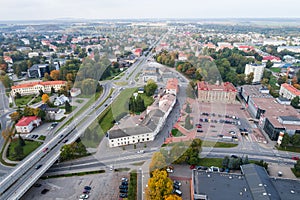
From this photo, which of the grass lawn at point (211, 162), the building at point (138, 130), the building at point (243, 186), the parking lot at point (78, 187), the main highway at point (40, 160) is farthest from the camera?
the building at point (138, 130)

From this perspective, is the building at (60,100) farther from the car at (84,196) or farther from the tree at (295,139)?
the tree at (295,139)

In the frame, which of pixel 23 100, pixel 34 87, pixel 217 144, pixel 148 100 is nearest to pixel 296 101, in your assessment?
pixel 217 144

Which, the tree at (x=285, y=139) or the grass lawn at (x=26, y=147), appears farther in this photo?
the tree at (x=285, y=139)

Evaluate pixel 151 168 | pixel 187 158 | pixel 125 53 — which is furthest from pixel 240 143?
pixel 125 53

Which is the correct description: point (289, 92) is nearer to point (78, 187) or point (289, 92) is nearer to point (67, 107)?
point (78, 187)

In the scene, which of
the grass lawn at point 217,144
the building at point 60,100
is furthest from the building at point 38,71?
the grass lawn at point 217,144

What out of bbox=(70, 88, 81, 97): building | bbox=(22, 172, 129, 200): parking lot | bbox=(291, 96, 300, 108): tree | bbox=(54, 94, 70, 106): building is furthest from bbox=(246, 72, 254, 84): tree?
bbox=(54, 94, 70, 106): building

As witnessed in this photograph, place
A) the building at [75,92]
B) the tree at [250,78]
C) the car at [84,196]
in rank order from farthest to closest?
the tree at [250,78] < the building at [75,92] < the car at [84,196]

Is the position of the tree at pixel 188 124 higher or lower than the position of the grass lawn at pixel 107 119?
higher
